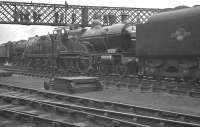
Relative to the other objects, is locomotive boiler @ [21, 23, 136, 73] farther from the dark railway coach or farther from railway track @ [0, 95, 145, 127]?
railway track @ [0, 95, 145, 127]

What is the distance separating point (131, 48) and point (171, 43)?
537 centimetres

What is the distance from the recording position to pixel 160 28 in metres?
13.2

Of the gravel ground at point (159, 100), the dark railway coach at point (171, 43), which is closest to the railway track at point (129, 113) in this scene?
the gravel ground at point (159, 100)

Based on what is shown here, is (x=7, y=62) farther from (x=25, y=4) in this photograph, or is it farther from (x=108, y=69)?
(x=108, y=69)

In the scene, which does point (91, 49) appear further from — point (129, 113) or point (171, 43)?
point (129, 113)

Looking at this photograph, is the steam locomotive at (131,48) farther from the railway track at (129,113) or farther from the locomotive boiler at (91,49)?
the railway track at (129,113)

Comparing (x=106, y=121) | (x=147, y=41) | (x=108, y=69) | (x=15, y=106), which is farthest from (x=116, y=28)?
(x=106, y=121)

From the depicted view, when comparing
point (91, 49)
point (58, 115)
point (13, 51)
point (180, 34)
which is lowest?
point (58, 115)

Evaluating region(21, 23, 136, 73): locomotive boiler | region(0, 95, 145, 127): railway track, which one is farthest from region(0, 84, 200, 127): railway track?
region(21, 23, 136, 73): locomotive boiler

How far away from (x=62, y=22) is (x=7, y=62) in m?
10.7

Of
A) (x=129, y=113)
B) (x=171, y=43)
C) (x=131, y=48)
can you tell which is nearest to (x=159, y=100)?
(x=129, y=113)

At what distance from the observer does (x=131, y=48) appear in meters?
17.9

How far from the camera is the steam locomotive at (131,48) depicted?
479 inches

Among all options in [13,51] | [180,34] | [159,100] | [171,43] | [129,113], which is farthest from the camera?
[13,51]
